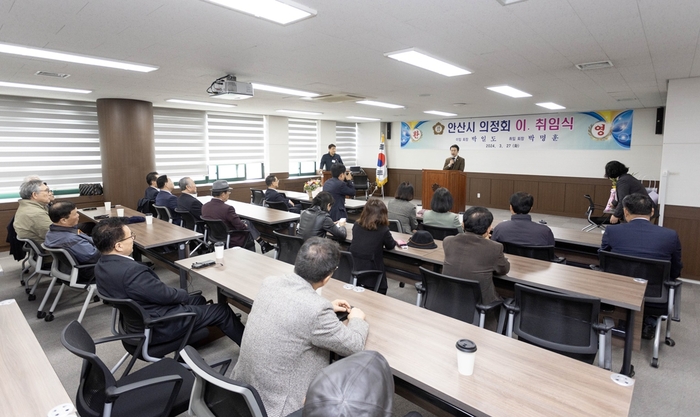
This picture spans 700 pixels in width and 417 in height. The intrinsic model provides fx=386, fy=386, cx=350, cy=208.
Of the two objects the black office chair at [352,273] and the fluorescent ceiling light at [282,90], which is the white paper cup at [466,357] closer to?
the black office chair at [352,273]

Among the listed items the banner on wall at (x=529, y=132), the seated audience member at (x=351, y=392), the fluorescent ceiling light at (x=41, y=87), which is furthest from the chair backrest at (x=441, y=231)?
the banner on wall at (x=529, y=132)

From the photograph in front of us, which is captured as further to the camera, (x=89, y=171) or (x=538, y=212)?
(x=538, y=212)

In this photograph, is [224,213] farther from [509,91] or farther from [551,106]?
[551,106]

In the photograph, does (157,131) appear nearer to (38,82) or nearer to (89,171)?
(89,171)

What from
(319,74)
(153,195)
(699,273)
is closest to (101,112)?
(153,195)

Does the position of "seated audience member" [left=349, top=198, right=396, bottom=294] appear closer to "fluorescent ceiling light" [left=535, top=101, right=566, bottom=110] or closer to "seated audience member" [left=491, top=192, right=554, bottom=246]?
"seated audience member" [left=491, top=192, right=554, bottom=246]

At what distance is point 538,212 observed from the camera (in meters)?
10.6

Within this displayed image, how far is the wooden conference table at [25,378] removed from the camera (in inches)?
56.0

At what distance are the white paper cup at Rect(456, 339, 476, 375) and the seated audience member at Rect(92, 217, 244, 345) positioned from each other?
1770mm

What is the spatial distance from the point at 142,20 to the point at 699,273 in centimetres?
707

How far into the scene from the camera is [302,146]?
12.4 m

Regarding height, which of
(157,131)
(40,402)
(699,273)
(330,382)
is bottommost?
(699,273)

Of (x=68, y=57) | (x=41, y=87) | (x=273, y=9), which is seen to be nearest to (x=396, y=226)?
(x=273, y=9)

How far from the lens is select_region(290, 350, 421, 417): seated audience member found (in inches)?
38.5
